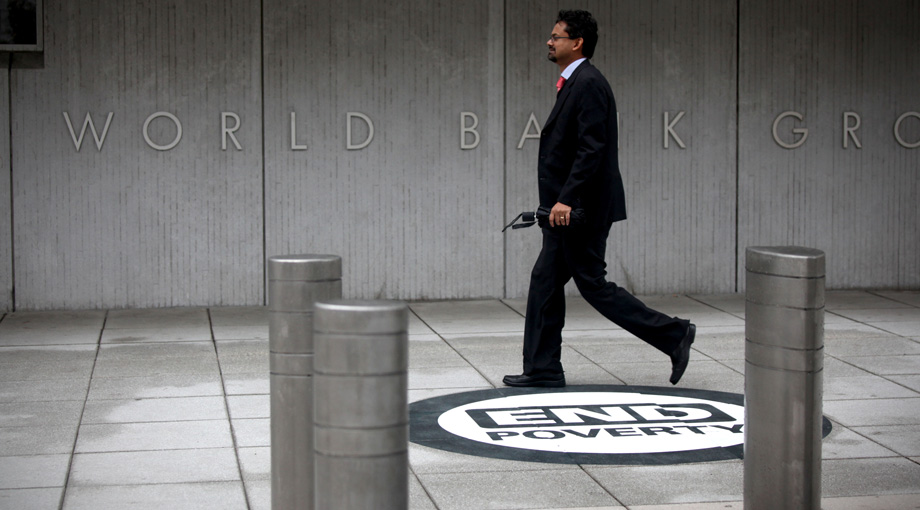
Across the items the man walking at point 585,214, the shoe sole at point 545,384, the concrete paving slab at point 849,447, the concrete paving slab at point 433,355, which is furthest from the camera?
the concrete paving slab at point 433,355

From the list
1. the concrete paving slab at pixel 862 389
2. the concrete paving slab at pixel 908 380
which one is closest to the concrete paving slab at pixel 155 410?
the concrete paving slab at pixel 862 389

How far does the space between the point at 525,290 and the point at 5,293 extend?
4.14 m

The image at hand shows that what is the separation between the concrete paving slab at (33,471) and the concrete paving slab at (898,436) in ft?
11.8

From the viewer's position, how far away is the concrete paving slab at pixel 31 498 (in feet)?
14.9

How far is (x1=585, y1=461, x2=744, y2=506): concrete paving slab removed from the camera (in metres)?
4.68

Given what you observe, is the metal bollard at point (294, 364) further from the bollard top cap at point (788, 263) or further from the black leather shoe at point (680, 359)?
the black leather shoe at point (680, 359)

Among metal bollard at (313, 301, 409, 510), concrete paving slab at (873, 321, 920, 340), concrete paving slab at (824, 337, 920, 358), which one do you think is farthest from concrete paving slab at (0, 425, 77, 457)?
concrete paving slab at (873, 321, 920, 340)

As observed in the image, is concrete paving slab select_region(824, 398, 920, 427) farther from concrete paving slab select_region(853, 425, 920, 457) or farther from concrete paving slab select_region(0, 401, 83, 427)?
concrete paving slab select_region(0, 401, 83, 427)

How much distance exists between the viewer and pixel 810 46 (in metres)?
10.3

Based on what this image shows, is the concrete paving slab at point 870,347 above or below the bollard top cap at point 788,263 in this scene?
below

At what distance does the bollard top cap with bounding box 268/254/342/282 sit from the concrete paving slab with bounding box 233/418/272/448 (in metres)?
1.68

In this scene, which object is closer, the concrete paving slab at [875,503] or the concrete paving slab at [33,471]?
the concrete paving slab at [875,503]

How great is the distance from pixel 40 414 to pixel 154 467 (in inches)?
49.8

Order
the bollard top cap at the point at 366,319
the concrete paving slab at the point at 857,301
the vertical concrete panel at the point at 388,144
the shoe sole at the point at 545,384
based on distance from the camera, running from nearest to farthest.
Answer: the bollard top cap at the point at 366,319
the shoe sole at the point at 545,384
the vertical concrete panel at the point at 388,144
the concrete paving slab at the point at 857,301
